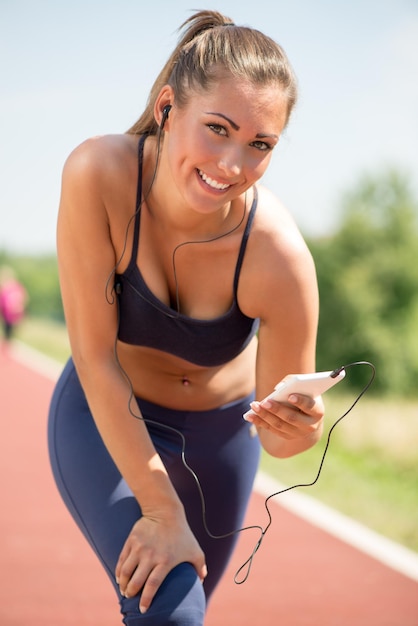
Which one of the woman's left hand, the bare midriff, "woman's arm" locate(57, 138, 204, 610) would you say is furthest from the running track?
the woman's left hand

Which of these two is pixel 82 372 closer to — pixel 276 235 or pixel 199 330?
pixel 199 330

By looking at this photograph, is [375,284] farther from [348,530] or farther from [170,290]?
[170,290]

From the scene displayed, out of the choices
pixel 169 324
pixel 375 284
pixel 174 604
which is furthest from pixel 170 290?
pixel 375 284

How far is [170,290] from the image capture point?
8.74 feet

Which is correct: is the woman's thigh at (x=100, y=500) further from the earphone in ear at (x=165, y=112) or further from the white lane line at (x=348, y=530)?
the white lane line at (x=348, y=530)

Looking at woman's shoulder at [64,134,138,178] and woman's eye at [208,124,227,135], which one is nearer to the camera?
woman's eye at [208,124,227,135]

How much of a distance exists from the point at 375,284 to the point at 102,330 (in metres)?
32.8

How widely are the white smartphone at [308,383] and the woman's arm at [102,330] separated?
0.43 meters

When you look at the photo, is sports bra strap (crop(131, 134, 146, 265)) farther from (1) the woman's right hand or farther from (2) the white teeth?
(1) the woman's right hand

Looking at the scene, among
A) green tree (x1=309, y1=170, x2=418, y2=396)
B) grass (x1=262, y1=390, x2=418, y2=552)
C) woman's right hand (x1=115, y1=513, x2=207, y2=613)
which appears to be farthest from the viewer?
green tree (x1=309, y1=170, x2=418, y2=396)

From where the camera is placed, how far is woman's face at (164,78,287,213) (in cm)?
227

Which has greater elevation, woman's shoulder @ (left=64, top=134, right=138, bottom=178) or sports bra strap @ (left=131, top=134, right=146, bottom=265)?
woman's shoulder @ (left=64, top=134, right=138, bottom=178)

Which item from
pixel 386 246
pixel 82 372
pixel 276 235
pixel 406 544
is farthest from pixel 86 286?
pixel 386 246

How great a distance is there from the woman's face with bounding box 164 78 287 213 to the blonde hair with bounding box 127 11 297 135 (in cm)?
3
